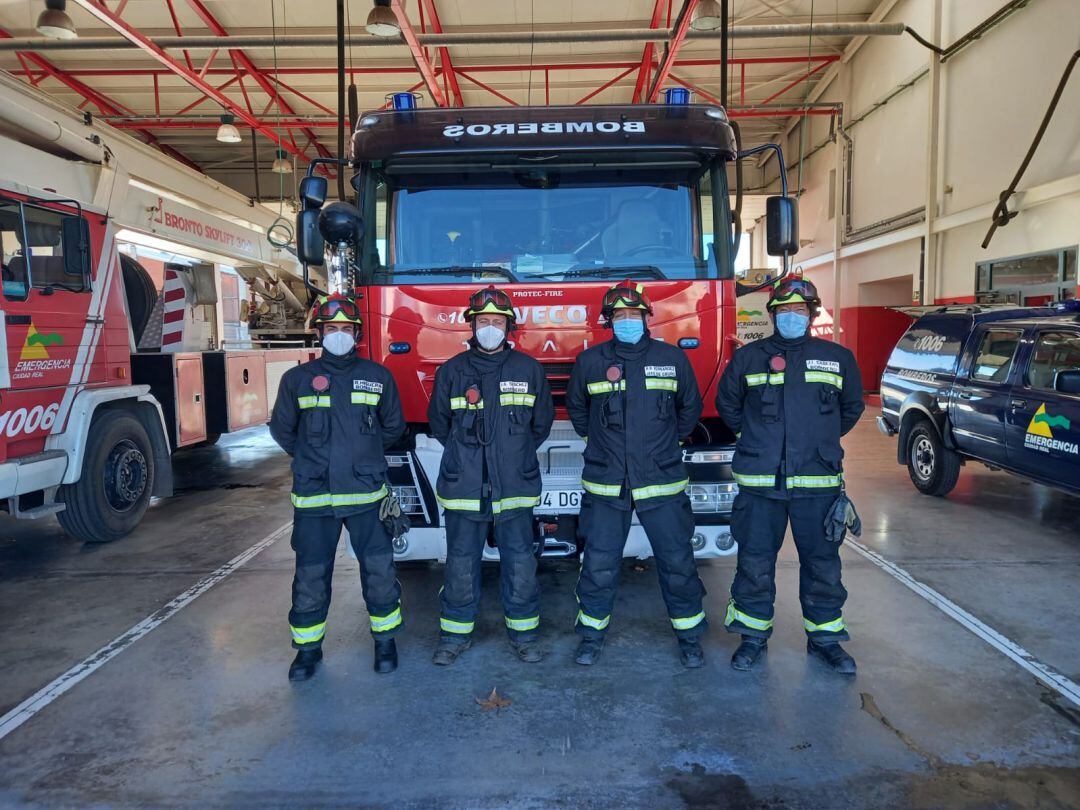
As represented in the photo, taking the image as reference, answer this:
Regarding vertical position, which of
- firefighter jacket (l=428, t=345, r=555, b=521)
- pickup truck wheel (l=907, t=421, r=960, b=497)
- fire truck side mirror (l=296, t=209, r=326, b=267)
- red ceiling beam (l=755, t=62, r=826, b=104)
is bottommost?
pickup truck wheel (l=907, t=421, r=960, b=497)

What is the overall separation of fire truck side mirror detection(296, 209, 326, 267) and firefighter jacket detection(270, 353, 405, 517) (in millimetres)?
855

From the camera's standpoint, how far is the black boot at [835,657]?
343 centimetres

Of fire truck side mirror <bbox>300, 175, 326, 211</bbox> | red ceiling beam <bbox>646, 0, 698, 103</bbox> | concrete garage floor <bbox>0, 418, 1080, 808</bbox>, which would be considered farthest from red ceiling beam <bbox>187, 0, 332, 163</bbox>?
concrete garage floor <bbox>0, 418, 1080, 808</bbox>

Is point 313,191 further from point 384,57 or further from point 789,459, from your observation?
point 384,57

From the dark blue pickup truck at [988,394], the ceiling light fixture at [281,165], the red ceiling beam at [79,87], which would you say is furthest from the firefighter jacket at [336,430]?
the red ceiling beam at [79,87]

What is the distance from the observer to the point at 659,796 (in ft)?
8.40

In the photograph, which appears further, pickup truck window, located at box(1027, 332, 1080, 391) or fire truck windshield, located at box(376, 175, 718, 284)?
pickup truck window, located at box(1027, 332, 1080, 391)

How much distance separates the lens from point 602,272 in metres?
3.94

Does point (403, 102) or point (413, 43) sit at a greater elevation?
point (413, 43)

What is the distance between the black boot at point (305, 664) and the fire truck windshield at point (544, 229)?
6.63 ft

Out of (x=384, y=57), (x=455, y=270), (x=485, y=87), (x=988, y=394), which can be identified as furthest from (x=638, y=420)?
(x=384, y=57)

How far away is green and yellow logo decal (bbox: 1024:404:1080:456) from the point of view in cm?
536

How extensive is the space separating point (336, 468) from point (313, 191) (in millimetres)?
1640

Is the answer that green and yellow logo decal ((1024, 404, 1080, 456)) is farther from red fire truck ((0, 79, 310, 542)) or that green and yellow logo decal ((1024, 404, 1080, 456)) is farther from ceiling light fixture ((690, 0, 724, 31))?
red fire truck ((0, 79, 310, 542))
